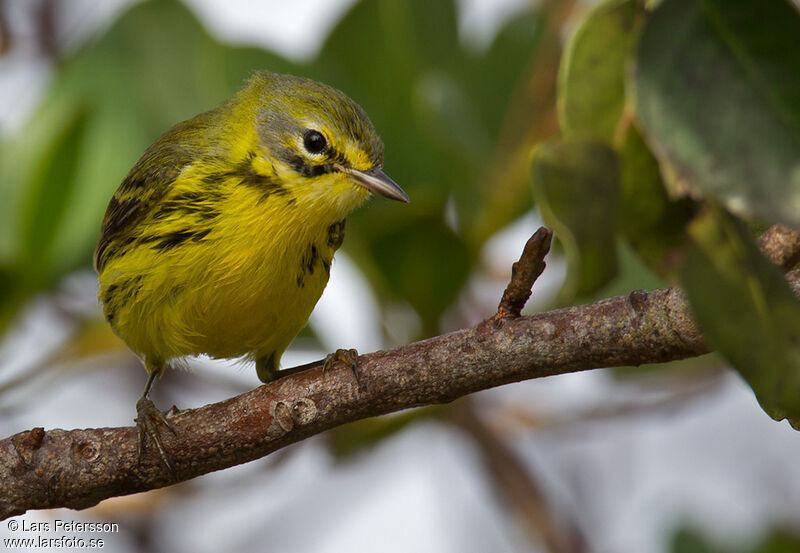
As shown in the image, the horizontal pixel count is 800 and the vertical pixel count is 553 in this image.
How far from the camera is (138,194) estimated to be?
3.66m

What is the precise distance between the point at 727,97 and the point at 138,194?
2.73 m

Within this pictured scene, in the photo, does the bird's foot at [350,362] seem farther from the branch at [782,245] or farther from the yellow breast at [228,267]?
the branch at [782,245]

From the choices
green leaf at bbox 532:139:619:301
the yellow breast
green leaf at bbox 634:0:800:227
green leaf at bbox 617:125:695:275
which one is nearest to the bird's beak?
the yellow breast

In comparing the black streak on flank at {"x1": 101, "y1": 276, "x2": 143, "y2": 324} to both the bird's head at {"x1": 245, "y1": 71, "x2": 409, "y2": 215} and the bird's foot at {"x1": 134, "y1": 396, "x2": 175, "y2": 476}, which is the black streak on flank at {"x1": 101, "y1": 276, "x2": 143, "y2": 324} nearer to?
the bird's head at {"x1": 245, "y1": 71, "x2": 409, "y2": 215}

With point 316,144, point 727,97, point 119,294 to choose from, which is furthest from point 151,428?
point 727,97

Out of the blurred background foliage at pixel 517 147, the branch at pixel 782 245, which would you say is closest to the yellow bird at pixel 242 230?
the blurred background foliage at pixel 517 147

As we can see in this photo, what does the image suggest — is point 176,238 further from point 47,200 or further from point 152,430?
point 152,430

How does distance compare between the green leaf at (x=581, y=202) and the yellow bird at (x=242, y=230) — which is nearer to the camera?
the green leaf at (x=581, y=202)

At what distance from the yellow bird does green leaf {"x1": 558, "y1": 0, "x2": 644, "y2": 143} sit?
1203mm

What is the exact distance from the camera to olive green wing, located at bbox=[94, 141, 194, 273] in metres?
3.58

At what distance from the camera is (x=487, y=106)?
3.40m

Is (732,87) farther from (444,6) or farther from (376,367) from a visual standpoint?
(444,6)

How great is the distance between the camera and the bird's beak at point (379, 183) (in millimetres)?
3137

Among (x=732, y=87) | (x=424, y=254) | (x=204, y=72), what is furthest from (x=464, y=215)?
(x=732, y=87)
